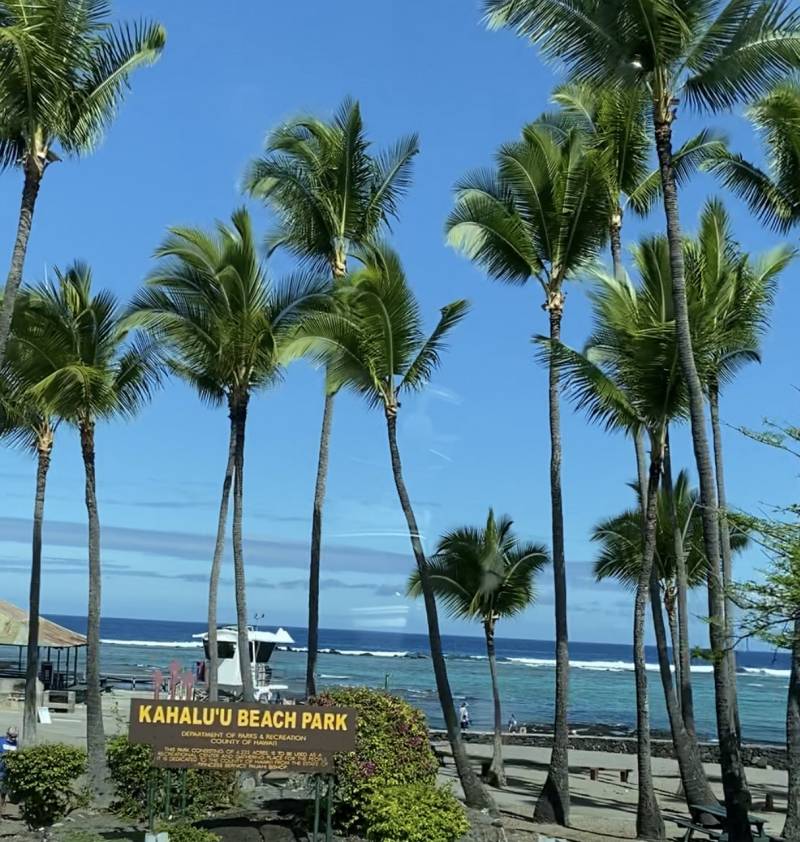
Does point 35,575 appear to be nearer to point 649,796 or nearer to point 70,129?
point 70,129

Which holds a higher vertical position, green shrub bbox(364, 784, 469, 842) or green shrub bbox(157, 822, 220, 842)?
green shrub bbox(364, 784, 469, 842)

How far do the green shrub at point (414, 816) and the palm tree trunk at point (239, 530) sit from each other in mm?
9043

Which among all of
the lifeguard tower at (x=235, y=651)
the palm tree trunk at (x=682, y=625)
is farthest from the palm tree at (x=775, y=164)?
the lifeguard tower at (x=235, y=651)

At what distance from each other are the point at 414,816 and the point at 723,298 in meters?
9.99

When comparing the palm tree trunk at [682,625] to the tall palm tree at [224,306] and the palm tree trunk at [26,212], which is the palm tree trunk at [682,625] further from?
the palm tree trunk at [26,212]

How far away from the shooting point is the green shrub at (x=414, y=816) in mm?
11055

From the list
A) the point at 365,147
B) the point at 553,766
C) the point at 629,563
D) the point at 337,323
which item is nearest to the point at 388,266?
the point at 337,323

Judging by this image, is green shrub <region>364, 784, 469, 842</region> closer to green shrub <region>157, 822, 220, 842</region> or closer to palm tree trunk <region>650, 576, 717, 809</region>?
green shrub <region>157, 822, 220, 842</region>

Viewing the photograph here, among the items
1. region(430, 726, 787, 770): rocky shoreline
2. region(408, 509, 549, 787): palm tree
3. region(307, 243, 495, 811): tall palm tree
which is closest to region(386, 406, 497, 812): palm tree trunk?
region(307, 243, 495, 811): tall palm tree

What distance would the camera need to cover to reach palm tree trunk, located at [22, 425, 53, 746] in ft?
72.4

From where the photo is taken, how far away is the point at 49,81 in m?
13.7

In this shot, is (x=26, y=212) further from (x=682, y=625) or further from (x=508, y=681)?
(x=508, y=681)

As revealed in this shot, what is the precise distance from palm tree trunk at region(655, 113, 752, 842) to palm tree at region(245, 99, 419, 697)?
7713 millimetres

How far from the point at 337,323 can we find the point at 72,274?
5.89 meters
